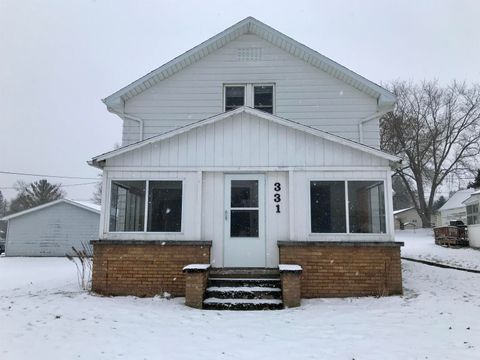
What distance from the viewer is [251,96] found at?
12883 mm

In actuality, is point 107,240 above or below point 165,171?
below

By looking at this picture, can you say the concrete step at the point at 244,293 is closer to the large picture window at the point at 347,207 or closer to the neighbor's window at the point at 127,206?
the large picture window at the point at 347,207

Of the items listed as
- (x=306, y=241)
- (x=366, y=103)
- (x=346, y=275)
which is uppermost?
(x=366, y=103)

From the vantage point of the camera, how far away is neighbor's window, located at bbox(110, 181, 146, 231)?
991cm

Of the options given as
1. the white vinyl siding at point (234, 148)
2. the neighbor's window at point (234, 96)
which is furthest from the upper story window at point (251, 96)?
the white vinyl siding at point (234, 148)

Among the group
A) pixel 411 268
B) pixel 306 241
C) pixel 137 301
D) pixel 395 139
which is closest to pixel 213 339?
pixel 137 301

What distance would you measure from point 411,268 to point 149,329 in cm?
969

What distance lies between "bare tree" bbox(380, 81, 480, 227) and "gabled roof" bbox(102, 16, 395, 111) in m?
27.3

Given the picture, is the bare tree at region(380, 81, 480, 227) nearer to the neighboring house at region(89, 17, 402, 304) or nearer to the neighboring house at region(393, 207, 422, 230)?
the neighboring house at region(393, 207, 422, 230)

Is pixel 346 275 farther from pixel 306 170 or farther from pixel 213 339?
pixel 213 339

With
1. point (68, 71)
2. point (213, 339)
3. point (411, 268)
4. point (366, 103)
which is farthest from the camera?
point (68, 71)

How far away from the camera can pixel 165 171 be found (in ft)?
32.7

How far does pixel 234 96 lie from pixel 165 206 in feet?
15.0

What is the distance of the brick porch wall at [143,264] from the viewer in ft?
31.1
